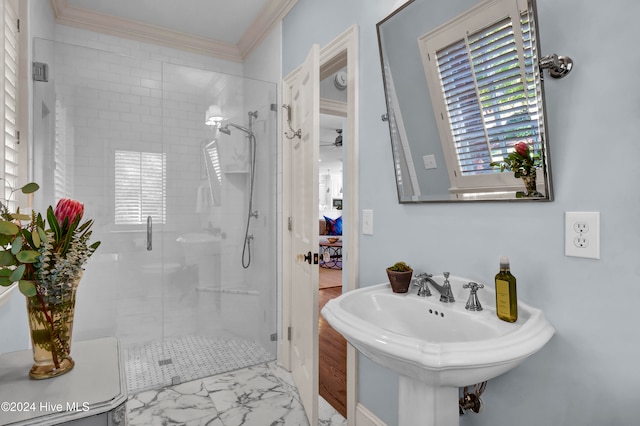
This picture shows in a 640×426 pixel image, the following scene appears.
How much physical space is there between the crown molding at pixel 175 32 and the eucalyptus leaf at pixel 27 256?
2303mm

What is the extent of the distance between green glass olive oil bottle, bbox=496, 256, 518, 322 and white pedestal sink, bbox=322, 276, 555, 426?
0.09 feet

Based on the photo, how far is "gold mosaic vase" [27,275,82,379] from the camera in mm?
980

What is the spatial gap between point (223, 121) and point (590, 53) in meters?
2.36

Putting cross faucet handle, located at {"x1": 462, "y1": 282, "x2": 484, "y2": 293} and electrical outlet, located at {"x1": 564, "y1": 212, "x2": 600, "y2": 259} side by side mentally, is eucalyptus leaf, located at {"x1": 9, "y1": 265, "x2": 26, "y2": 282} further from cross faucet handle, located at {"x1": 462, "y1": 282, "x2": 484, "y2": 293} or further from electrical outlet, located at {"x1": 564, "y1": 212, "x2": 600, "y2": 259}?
electrical outlet, located at {"x1": 564, "y1": 212, "x2": 600, "y2": 259}

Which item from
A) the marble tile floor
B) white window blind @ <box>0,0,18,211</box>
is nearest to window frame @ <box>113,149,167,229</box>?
white window blind @ <box>0,0,18,211</box>

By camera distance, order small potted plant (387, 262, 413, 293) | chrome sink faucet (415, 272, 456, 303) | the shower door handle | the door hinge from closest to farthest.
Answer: chrome sink faucet (415, 272, 456, 303)
small potted plant (387, 262, 413, 293)
the door hinge
the shower door handle

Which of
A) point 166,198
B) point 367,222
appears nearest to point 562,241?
point 367,222

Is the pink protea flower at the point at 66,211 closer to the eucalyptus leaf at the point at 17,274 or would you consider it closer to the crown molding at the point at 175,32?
the eucalyptus leaf at the point at 17,274

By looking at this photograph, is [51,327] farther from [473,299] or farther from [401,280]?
[473,299]

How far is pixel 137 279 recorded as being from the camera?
102 inches

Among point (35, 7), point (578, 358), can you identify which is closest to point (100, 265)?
Result: point (35, 7)

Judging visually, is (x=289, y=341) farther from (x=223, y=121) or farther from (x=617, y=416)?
(x=617, y=416)

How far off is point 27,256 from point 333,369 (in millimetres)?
2197

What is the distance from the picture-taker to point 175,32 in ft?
10.2
